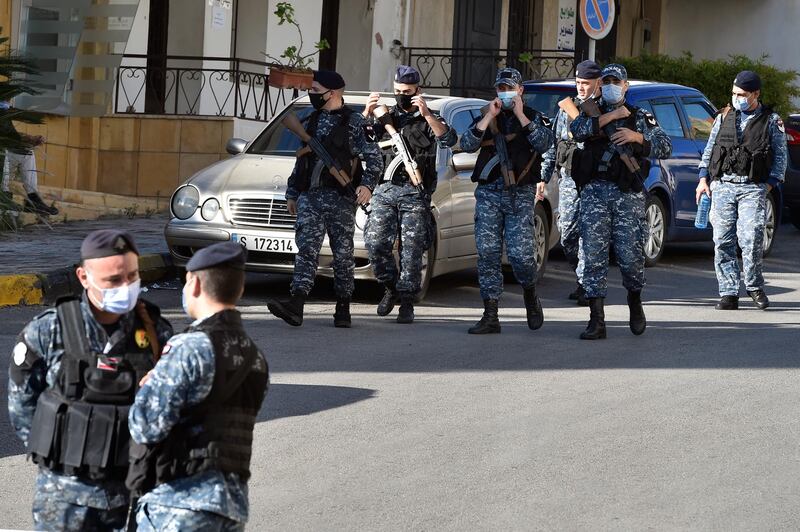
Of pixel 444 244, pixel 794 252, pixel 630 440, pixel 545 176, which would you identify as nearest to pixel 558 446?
pixel 630 440

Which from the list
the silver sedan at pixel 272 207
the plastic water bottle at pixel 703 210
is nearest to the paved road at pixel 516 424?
the silver sedan at pixel 272 207

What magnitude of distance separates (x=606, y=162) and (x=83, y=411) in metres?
6.25

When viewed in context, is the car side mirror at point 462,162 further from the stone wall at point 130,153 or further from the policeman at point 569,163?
the stone wall at point 130,153

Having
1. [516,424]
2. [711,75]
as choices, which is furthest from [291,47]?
[516,424]

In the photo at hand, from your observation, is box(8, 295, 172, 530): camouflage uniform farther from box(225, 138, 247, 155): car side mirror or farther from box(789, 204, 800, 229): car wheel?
box(789, 204, 800, 229): car wheel

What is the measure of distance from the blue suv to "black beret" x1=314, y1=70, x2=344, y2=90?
449 centimetres

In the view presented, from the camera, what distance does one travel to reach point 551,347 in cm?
946

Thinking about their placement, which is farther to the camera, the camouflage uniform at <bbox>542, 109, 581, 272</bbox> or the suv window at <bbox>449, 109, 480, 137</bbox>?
the suv window at <bbox>449, 109, 480, 137</bbox>

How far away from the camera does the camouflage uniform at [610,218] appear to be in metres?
9.55

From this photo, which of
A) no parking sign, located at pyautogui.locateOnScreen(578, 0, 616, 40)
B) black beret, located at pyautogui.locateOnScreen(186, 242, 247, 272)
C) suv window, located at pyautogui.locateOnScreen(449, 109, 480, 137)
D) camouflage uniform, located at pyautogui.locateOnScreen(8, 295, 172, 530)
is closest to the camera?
black beret, located at pyautogui.locateOnScreen(186, 242, 247, 272)

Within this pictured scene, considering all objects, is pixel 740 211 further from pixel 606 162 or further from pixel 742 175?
pixel 606 162

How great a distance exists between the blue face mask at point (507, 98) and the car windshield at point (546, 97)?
13.6ft

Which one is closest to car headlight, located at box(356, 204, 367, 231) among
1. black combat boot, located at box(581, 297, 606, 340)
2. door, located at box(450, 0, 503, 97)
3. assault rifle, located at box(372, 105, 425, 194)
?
assault rifle, located at box(372, 105, 425, 194)

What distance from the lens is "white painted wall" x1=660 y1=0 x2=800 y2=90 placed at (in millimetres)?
Answer: 31625
